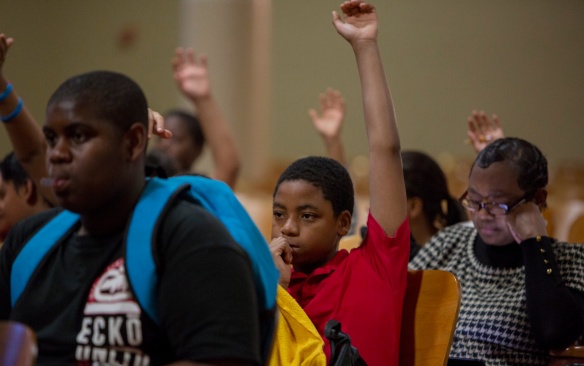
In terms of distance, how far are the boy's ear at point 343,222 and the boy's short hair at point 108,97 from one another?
0.97 meters

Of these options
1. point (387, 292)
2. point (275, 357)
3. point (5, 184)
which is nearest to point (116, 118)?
point (275, 357)

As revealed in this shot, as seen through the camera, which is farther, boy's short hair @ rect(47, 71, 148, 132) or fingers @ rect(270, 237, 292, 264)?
fingers @ rect(270, 237, 292, 264)

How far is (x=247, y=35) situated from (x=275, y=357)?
539 cm

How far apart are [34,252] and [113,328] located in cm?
29

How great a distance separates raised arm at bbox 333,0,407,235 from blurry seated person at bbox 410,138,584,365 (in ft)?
1.89

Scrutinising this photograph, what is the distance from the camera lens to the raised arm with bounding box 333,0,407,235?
2.33 metres

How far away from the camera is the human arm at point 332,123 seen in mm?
3926

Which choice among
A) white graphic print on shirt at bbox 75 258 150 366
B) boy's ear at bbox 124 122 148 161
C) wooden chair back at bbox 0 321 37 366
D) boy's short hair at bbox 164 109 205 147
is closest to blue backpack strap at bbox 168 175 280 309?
boy's ear at bbox 124 122 148 161

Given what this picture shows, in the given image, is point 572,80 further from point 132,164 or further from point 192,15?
point 132,164

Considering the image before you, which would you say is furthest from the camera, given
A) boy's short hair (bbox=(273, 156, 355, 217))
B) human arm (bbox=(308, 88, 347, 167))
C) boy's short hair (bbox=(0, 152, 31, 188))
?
human arm (bbox=(308, 88, 347, 167))

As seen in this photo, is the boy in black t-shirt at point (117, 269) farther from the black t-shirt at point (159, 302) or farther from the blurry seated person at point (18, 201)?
the blurry seated person at point (18, 201)

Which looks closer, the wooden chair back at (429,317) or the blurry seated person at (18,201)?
the wooden chair back at (429,317)

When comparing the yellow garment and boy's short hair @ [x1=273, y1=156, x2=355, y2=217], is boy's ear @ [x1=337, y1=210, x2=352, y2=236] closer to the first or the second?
boy's short hair @ [x1=273, y1=156, x2=355, y2=217]

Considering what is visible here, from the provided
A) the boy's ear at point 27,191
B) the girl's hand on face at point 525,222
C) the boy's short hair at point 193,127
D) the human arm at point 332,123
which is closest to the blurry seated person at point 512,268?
the girl's hand on face at point 525,222
